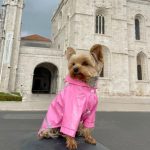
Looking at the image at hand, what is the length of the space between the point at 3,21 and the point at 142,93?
20.0 meters

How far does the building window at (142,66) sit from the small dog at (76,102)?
81.6ft

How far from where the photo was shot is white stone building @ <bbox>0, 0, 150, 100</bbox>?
22438mm

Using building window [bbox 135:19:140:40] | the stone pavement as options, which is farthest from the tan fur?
building window [bbox 135:19:140:40]

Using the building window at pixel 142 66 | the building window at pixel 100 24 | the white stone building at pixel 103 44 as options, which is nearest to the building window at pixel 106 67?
the white stone building at pixel 103 44

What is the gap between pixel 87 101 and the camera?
234 cm

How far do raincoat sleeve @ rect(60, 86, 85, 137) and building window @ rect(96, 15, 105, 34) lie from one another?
23.3m

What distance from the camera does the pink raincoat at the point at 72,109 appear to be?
2189mm

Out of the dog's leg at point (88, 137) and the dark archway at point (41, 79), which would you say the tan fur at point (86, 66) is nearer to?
the dog's leg at point (88, 137)

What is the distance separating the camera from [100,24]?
2514 cm

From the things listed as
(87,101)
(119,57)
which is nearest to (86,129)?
(87,101)

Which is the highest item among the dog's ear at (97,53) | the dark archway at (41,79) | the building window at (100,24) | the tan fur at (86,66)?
the building window at (100,24)

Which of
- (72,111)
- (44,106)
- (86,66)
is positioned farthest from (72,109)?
(44,106)

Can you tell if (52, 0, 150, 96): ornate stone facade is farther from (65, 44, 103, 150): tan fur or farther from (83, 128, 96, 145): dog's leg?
(83, 128, 96, 145): dog's leg

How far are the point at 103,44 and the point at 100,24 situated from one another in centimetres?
302
